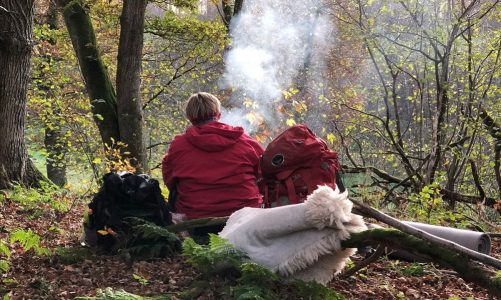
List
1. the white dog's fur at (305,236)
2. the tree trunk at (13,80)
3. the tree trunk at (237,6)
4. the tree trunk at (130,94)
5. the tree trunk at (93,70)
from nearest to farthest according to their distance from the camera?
1. the white dog's fur at (305,236)
2. the tree trunk at (13,80)
3. the tree trunk at (130,94)
4. the tree trunk at (93,70)
5. the tree trunk at (237,6)

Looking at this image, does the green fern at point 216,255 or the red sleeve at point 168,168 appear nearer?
the green fern at point 216,255

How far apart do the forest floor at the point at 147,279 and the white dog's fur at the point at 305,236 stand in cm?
24

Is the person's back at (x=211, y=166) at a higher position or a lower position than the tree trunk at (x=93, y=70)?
lower

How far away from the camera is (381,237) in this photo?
3195 mm

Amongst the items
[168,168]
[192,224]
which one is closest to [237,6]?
[168,168]

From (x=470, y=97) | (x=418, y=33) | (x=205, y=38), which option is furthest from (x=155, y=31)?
(x=470, y=97)

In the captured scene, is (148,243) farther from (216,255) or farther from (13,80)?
(13,80)

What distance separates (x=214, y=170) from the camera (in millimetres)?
4805

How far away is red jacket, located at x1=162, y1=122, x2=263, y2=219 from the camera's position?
4812 millimetres

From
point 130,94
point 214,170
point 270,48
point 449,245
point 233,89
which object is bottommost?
point 449,245

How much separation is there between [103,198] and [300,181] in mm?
1702

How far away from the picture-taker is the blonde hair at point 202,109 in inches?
195

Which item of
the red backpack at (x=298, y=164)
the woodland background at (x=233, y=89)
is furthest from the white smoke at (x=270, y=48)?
the red backpack at (x=298, y=164)

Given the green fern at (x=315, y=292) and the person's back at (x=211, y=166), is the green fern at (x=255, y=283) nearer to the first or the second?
the green fern at (x=315, y=292)
